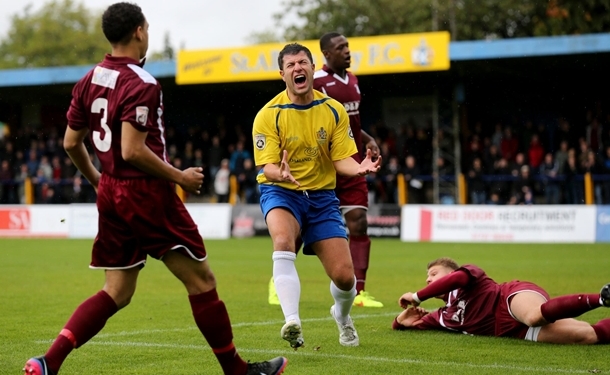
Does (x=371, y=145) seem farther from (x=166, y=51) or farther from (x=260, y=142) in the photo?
(x=166, y=51)

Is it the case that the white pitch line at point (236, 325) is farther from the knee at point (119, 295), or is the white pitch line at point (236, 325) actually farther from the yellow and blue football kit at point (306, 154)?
the knee at point (119, 295)

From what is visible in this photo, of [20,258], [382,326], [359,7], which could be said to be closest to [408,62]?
[20,258]

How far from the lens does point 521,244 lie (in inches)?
859

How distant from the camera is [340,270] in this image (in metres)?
6.86

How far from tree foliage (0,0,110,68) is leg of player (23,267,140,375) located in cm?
7991

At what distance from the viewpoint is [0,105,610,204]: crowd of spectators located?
25250 mm

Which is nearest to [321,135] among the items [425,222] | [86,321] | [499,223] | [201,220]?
[86,321]

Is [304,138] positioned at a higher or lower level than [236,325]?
→ higher

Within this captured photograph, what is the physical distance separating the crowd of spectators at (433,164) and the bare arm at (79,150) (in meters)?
20.4

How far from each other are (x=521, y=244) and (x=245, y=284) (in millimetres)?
10660

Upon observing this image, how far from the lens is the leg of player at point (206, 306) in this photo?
17.7 feet

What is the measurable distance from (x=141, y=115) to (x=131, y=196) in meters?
0.46

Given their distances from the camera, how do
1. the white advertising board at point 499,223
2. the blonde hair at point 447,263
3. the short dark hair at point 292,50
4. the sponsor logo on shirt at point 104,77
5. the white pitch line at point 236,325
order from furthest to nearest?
the white advertising board at point 499,223
the white pitch line at point 236,325
the blonde hair at point 447,263
the short dark hair at point 292,50
the sponsor logo on shirt at point 104,77

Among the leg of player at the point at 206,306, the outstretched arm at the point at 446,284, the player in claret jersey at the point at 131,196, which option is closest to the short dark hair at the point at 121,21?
the player in claret jersey at the point at 131,196
